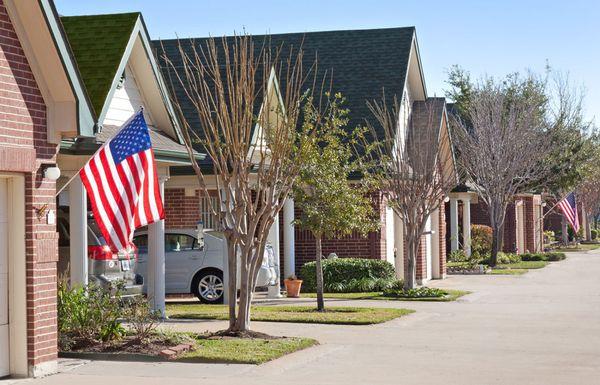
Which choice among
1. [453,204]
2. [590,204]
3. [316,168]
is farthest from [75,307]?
[590,204]

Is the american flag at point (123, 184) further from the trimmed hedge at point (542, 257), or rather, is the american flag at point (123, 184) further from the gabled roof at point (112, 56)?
the trimmed hedge at point (542, 257)

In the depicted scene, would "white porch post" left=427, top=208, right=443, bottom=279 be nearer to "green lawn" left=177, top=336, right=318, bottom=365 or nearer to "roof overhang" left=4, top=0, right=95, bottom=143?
"green lawn" left=177, top=336, right=318, bottom=365

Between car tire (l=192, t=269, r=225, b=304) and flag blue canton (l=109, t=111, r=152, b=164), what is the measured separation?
9.81 meters

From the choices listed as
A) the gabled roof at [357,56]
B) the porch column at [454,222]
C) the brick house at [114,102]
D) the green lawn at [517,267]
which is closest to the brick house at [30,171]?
the brick house at [114,102]

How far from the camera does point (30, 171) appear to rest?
12.7 meters

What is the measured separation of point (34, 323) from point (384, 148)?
58.3 ft

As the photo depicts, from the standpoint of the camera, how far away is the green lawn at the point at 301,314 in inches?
766

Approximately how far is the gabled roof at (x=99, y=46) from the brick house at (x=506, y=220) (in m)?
22.6

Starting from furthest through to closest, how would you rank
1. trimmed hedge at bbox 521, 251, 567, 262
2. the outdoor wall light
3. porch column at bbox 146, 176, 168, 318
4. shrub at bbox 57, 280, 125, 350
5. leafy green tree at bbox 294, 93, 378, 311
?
trimmed hedge at bbox 521, 251, 567, 262
leafy green tree at bbox 294, 93, 378, 311
porch column at bbox 146, 176, 168, 318
shrub at bbox 57, 280, 125, 350
the outdoor wall light

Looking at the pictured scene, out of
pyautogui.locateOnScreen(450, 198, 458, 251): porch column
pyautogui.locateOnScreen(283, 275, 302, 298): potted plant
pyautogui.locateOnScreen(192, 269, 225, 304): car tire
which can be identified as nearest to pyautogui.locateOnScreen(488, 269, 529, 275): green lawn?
pyautogui.locateOnScreen(450, 198, 458, 251): porch column

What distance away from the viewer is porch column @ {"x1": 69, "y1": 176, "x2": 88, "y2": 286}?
17141mm

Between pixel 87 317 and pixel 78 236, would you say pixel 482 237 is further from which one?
pixel 87 317

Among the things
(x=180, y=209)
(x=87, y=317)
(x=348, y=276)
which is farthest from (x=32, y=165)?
(x=348, y=276)

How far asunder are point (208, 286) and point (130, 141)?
1004cm
